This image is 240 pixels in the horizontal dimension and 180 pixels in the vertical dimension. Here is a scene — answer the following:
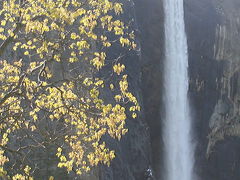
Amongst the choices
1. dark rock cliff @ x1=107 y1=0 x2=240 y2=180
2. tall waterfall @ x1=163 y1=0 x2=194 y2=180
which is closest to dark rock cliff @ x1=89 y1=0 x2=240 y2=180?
dark rock cliff @ x1=107 y1=0 x2=240 y2=180

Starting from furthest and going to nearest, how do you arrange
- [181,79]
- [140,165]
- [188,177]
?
1. [181,79]
2. [188,177]
3. [140,165]

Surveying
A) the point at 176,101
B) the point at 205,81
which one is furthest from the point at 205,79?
the point at 176,101

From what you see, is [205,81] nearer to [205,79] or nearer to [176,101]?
[205,79]

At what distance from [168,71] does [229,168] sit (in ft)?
27.2

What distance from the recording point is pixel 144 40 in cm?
2961

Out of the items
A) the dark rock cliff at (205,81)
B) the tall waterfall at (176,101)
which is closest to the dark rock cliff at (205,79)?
the dark rock cliff at (205,81)

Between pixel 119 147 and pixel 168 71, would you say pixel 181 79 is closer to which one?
pixel 168 71

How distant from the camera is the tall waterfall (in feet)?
93.5

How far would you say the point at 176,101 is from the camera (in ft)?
97.4

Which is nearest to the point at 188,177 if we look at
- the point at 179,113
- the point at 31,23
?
the point at 179,113

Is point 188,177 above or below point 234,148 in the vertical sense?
below

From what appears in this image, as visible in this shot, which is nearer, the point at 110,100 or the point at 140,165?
the point at 110,100

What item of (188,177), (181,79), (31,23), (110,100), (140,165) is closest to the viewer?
(31,23)

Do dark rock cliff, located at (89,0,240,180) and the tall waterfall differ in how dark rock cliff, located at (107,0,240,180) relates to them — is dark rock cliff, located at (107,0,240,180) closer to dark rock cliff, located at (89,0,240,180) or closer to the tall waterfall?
dark rock cliff, located at (89,0,240,180)
